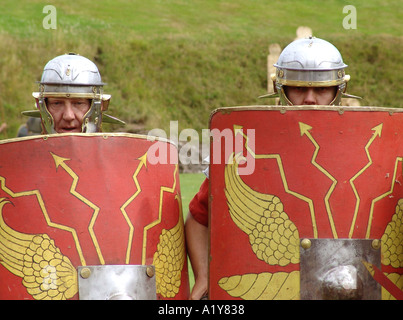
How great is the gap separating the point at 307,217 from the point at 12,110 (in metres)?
22.3

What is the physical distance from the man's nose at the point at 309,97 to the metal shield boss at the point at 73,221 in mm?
1082

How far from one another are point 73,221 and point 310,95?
153 centimetres

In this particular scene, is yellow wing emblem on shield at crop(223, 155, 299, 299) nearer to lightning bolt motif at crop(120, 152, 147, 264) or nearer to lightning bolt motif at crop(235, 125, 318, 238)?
lightning bolt motif at crop(235, 125, 318, 238)

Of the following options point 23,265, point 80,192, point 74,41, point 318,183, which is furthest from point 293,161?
point 74,41

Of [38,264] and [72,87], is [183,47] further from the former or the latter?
[38,264]

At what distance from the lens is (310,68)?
477cm

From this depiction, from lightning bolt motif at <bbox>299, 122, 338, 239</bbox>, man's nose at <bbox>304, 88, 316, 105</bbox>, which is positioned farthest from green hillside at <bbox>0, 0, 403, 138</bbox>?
lightning bolt motif at <bbox>299, 122, 338, 239</bbox>

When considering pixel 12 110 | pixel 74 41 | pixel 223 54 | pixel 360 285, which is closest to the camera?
pixel 360 285

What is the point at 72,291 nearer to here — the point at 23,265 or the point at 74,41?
the point at 23,265

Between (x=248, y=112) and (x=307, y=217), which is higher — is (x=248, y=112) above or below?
above

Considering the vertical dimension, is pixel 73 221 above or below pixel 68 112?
below

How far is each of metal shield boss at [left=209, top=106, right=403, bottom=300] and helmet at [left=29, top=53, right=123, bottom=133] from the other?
59.3 inches

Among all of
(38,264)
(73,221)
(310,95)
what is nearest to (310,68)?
(310,95)

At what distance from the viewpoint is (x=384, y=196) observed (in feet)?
13.1
